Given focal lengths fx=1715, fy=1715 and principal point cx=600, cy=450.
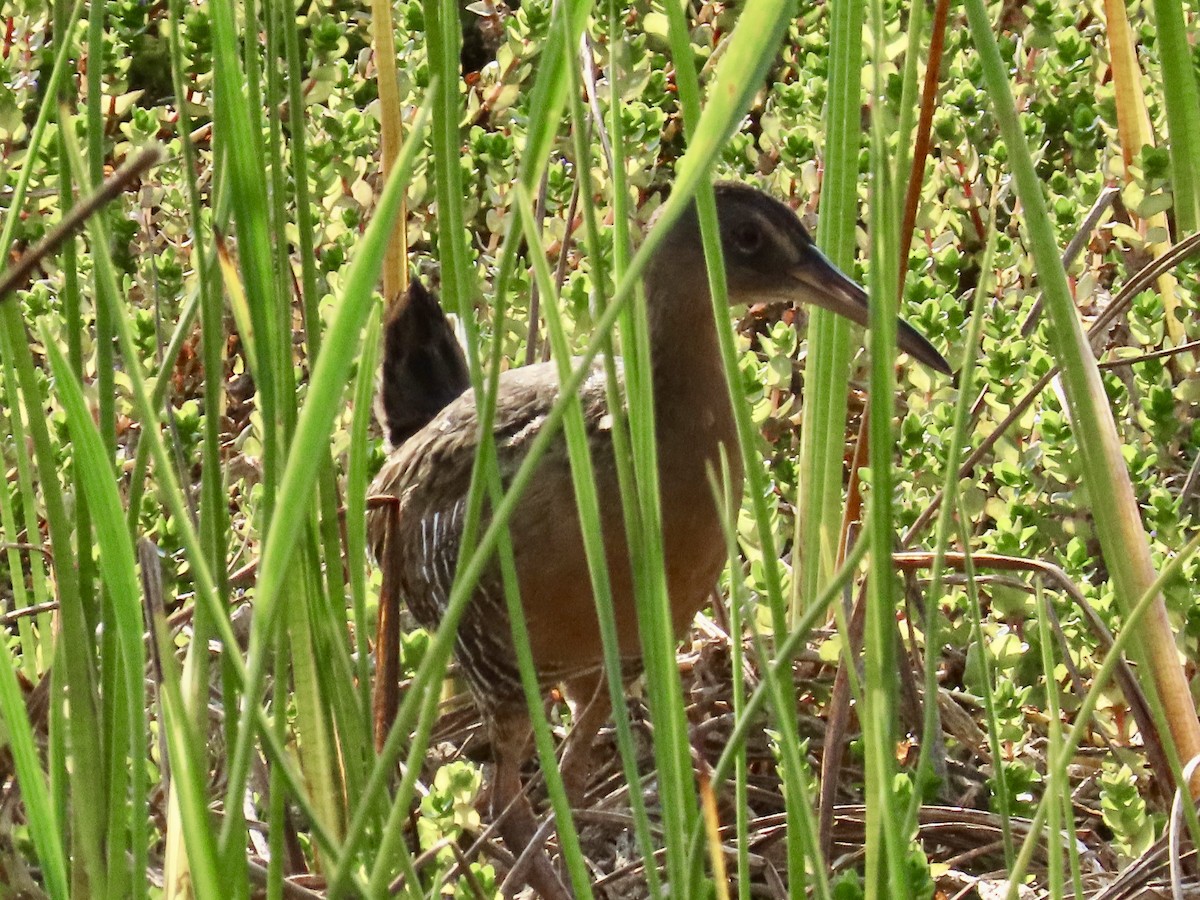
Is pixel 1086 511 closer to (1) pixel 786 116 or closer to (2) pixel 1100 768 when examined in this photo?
(2) pixel 1100 768

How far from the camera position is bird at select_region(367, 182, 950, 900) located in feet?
7.13

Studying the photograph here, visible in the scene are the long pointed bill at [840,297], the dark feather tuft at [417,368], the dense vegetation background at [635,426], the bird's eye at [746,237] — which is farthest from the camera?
the dark feather tuft at [417,368]

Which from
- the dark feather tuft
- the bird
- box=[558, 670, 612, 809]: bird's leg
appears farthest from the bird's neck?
the dark feather tuft

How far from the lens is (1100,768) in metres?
2.25

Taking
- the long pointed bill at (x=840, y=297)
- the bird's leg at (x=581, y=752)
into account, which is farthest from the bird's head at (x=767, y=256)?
the bird's leg at (x=581, y=752)

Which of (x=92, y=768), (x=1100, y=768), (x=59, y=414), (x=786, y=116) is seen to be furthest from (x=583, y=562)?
(x=786, y=116)

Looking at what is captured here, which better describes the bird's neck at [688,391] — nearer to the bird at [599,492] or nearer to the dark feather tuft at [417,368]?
the bird at [599,492]

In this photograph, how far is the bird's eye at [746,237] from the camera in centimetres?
233

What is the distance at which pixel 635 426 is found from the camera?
94 centimetres

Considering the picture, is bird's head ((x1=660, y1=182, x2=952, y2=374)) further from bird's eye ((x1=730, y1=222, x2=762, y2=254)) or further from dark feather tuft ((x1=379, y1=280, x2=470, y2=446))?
dark feather tuft ((x1=379, y1=280, x2=470, y2=446))

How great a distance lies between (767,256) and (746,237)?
0.16 ft

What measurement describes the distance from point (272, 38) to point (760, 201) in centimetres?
136

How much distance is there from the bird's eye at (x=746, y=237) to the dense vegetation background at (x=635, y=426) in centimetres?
22

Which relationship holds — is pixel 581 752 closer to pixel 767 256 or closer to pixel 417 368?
pixel 767 256
